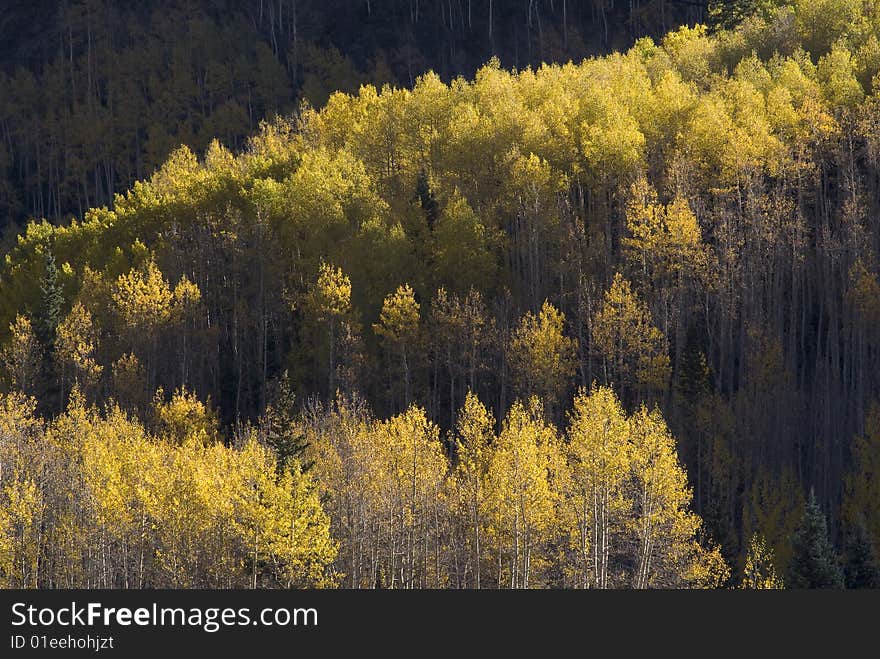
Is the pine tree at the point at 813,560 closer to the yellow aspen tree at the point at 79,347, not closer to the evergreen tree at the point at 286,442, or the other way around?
the evergreen tree at the point at 286,442

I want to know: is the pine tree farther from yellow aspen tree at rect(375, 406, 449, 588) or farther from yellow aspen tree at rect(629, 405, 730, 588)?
yellow aspen tree at rect(375, 406, 449, 588)

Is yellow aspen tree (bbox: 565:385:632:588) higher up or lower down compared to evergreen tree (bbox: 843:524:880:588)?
higher up

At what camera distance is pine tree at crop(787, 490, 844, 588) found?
2271 inches

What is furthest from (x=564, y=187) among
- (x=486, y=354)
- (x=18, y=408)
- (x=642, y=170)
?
(x=18, y=408)

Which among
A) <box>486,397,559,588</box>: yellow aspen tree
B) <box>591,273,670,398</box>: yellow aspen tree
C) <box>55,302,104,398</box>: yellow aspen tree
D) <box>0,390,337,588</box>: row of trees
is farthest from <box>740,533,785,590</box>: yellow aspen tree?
<box>55,302,104,398</box>: yellow aspen tree

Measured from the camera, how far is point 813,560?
57844 mm

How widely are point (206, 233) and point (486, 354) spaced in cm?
2435

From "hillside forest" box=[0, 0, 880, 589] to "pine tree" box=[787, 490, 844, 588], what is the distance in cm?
11

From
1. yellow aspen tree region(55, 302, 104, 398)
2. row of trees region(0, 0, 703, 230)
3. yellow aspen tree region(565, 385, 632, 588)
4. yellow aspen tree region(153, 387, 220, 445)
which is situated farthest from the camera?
row of trees region(0, 0, 703, 230)

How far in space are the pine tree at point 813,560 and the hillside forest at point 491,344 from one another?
106 mm

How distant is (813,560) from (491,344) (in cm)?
2971

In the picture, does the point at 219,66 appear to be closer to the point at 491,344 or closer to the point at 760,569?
the point at 491,344

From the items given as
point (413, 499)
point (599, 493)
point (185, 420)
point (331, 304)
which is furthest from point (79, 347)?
point (599, 493)

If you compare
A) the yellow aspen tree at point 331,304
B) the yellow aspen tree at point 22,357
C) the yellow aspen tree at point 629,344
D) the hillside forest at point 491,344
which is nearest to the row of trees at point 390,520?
the hillside forest at point 491,344
